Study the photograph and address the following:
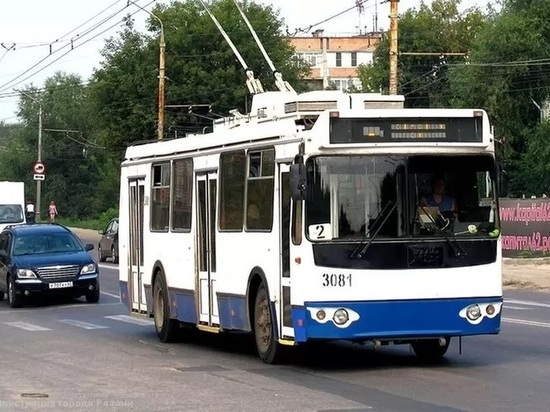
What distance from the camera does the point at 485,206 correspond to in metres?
14.0

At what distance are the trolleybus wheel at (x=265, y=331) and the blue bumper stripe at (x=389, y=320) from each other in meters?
0.85

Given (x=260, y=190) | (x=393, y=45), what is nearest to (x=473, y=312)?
(x=260, y=190)

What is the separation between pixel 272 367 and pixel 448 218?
2.48m

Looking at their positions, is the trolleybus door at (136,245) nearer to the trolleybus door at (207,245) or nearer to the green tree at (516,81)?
the trolleybus door at (207,245)

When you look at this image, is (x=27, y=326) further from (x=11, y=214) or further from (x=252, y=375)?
(x=11, y=214)

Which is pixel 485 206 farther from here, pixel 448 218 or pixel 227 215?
pixel 227 215

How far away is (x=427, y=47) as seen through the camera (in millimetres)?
82312

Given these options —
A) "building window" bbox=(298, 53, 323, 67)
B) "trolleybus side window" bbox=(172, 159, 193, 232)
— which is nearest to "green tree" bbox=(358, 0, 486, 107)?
"building window" bbox=(298, 53, 323, 67)

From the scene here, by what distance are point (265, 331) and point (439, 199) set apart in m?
2.45

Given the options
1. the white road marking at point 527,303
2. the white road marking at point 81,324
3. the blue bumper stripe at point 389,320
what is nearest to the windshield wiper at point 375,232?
the blue bumper stripe at point 389,320

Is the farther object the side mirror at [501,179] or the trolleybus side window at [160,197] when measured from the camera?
the trolleybus side window at [160,197]

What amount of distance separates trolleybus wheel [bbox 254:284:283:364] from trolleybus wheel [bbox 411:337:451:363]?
1.56 metres

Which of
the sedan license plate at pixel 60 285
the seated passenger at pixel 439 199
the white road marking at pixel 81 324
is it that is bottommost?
the white road marking at pixel 81 324

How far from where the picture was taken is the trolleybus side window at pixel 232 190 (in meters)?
15.4
